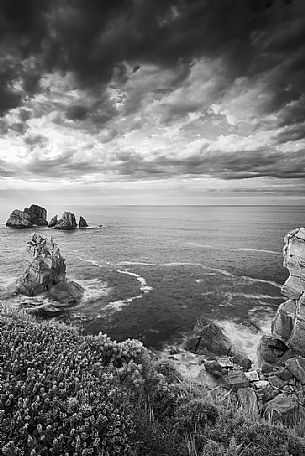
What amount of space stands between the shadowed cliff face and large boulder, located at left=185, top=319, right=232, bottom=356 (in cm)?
567

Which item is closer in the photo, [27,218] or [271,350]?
[271,350]

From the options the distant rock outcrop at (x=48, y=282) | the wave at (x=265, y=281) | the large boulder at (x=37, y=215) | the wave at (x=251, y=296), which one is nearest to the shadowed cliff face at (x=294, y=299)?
the wave at (x=251, y=296)

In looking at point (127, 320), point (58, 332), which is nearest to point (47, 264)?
point (127, 320)

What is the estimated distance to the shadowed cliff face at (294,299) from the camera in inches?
1134

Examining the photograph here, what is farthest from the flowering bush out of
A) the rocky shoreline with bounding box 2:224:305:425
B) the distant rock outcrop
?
the distant rock outcrop

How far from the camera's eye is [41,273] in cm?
4534

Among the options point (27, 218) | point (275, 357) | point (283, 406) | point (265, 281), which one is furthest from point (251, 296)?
point (27, 218)

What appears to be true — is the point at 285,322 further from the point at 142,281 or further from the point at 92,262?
the point at 92,262

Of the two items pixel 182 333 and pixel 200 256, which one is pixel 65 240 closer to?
pixel 200 256

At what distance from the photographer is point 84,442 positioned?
22.4 feet

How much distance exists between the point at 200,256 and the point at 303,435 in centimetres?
6419

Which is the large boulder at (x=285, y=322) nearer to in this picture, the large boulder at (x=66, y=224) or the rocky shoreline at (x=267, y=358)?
the rocky shoreline at (x=267, y=358)

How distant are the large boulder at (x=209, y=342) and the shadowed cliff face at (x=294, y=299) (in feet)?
18.6

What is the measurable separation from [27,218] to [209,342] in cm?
12140
